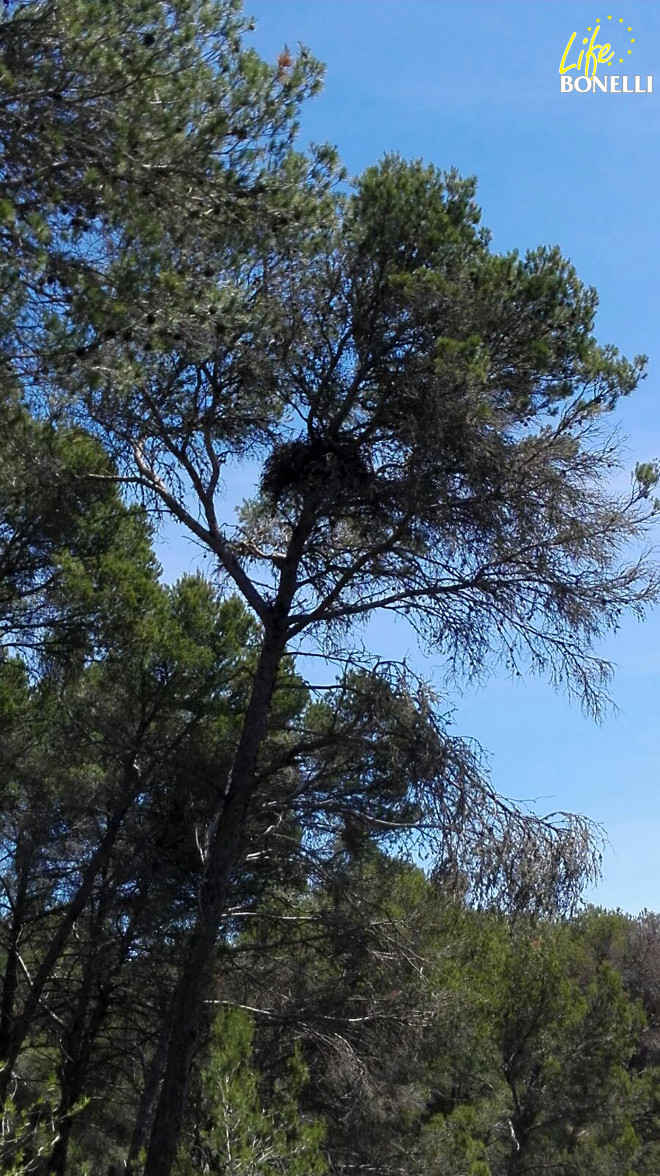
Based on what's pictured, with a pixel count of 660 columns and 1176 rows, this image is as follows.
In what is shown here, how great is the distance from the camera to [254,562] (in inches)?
348

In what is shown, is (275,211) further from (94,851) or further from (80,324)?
(94,851)

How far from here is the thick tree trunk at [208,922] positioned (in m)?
7.62

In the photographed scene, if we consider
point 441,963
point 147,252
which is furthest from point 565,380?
point 441,963

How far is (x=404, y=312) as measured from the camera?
812 centimetres

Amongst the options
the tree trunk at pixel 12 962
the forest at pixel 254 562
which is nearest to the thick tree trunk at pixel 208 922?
the forest at pixel 254 562

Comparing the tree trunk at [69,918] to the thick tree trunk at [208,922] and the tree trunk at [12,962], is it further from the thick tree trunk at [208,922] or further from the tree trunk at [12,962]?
the thick tree trunk at [208,922]

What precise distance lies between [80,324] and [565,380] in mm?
3528

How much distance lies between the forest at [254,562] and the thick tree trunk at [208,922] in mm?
22

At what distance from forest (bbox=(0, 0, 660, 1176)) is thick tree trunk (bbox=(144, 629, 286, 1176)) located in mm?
22

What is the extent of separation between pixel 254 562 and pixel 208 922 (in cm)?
256

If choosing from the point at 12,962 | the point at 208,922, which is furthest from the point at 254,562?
the point at 12,962

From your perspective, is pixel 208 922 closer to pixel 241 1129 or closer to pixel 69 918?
pixel 241 1129

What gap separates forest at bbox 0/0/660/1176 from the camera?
6711 mm

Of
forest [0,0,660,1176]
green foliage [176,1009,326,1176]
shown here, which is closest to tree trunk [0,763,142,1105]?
forest [0,0,660,1176]
